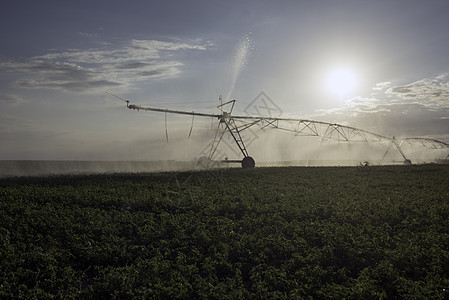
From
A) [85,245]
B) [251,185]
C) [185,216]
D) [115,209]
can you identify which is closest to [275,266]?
[185,216]

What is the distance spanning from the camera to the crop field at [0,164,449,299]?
11516 mm

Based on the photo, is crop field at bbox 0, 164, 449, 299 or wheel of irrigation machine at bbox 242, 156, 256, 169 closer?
crop field at bbox 0, 164, 449, 299

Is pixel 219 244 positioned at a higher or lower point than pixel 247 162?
lower

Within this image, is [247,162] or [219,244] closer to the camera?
[219,244]

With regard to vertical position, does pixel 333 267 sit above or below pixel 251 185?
below

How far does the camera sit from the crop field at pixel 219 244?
11516 millimetres

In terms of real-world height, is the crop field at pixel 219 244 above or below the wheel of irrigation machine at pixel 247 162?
below

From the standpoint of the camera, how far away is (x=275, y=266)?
13672 millimetres

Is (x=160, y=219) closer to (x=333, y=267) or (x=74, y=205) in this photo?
(x=74, y=205)

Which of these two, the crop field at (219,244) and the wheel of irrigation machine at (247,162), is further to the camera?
the wheel of irrigation machine at (247,162)

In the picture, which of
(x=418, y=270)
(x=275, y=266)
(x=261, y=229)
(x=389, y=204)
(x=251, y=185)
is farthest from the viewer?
(x=251, y=185)

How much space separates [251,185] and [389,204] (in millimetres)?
11149

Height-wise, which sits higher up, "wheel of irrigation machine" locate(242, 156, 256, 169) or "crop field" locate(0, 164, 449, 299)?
"wheel of irrigation machine" locate(242, 156, 256, 169)

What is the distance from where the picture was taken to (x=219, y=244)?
49.1ft
